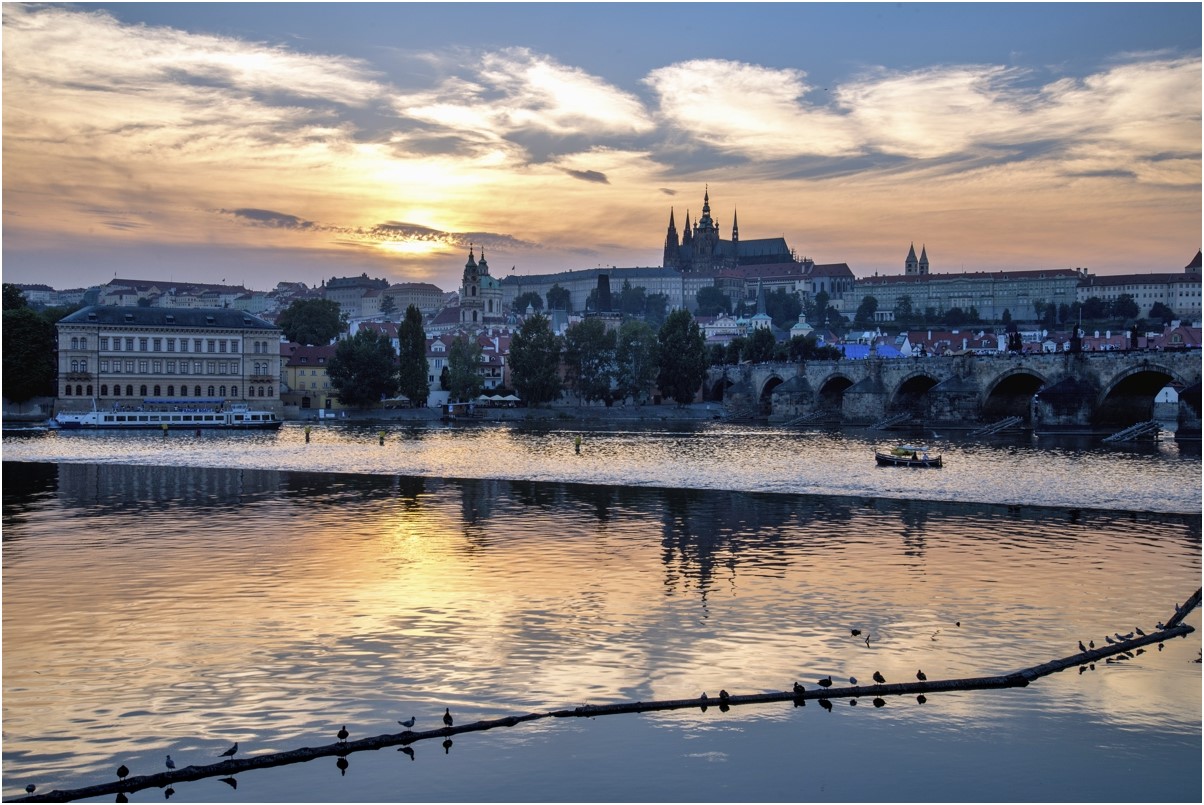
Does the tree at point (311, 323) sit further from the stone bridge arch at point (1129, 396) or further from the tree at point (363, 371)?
the stone bridge arch at point (1129, 396)

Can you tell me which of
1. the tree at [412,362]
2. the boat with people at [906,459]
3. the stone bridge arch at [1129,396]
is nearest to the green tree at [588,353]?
the tree at [412,362]

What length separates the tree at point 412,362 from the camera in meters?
105

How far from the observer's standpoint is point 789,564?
2442cm

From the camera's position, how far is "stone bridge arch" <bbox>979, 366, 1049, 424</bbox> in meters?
83.5

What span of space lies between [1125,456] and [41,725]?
2050 inches

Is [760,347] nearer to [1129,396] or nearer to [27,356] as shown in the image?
[1129,396]

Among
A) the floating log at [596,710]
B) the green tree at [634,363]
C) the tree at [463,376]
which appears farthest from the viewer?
the green tree at [634,363]

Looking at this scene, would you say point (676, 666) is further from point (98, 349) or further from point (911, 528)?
point (98, 349)

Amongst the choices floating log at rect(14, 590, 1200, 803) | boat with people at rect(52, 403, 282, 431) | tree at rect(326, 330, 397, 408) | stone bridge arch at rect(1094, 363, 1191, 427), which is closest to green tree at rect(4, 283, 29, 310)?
boat with people at rect(52, 403, 282, 431)

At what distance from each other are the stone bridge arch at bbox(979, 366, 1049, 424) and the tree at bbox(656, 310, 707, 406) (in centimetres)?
3090

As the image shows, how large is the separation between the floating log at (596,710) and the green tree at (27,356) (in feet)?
295

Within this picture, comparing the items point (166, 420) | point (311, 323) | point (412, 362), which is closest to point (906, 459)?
point (166, 420)

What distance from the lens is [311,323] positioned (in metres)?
145

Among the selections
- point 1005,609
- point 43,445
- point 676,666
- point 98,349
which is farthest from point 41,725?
point 98,349
